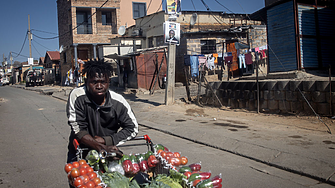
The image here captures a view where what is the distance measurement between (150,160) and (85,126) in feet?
2.54

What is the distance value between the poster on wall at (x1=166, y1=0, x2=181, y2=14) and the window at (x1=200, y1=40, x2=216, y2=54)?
9167 mm

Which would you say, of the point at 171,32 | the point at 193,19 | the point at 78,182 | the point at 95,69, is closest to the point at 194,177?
the point at 78,182

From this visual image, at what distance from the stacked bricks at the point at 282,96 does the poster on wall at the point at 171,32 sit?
3.03 metres

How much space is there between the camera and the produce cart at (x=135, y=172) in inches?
84.7

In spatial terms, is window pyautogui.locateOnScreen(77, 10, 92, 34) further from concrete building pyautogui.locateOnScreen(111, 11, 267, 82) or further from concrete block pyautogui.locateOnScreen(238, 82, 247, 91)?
concrete block pyautogui.locateOnScreen(238, 82, 247, 91)

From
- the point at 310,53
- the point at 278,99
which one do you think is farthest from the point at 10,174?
the point at 310,53

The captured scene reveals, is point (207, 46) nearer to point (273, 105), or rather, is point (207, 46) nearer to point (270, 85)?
Answer: point (270, 85)

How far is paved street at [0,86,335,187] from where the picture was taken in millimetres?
4273

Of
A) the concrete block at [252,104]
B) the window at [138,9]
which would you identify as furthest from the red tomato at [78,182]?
the window at [138,9]

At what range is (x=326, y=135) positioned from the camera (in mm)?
6383

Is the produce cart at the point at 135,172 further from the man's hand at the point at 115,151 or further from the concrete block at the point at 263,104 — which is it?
the concrete block at the point at 263,104

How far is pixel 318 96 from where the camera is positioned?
26.0 feet

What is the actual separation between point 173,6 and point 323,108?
754cm

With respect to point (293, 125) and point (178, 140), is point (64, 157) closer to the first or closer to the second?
point (178, 140)
